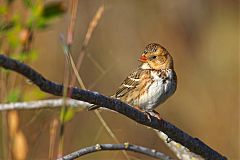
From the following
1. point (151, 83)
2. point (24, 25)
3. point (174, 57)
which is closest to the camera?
point (24, 25)

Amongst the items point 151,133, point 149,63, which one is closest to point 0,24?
point 149,63

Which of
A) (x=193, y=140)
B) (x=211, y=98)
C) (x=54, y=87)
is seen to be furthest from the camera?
(x=211, y=98)

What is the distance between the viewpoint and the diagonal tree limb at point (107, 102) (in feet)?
6.70

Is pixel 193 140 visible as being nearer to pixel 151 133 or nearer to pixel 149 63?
pixel 149 63

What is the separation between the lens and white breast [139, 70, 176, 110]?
13.2ft

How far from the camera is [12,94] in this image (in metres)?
3.79

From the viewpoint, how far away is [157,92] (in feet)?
13.3

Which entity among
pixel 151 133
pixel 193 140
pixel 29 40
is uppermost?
pixel 151 133

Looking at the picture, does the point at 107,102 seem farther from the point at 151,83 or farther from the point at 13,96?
the point at 151,83

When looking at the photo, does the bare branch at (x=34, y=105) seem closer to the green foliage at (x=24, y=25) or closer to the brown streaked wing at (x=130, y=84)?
the green foliage at (x=24, y=25)

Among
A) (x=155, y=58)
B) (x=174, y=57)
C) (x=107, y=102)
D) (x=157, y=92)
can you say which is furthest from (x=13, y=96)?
(x=174, y=57)

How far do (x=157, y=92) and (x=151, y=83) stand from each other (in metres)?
0.15

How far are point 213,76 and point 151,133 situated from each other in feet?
4.66

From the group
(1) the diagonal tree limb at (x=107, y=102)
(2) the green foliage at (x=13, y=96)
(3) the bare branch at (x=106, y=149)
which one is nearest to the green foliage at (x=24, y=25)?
(2) the green foliage at (x=13, y=96)
